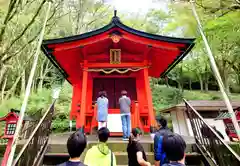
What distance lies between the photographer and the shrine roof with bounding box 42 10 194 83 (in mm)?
7336

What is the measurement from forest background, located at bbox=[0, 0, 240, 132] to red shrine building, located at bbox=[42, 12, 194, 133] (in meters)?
1.48

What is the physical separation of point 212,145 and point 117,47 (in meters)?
5.62

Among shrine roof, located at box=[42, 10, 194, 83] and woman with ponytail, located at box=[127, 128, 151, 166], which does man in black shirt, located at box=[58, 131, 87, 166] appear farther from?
shrine roof, located at box=[42, 10, 194, 83]

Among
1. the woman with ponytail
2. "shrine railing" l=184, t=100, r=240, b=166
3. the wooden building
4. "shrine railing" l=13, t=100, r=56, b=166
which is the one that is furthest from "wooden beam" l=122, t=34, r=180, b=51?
the wooden building

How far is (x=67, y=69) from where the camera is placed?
9.69 metres

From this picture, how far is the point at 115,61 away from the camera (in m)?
8.20

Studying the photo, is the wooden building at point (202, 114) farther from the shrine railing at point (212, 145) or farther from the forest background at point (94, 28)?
the shrine railing at point (212, 145)

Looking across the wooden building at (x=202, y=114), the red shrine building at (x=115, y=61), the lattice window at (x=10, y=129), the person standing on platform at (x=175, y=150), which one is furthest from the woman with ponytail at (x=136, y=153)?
the wooden building at (x=202, y=114)

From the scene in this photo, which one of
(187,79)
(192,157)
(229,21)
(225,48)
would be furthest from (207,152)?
(187,79)

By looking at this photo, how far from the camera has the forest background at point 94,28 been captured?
764 centimetres

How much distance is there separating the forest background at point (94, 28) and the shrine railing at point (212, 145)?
14.6 feet

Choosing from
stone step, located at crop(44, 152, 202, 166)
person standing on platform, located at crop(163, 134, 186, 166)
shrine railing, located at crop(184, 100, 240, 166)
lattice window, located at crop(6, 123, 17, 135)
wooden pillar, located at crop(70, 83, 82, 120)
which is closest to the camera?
person standing on platform, located at crop(163, 134, 186, 166)

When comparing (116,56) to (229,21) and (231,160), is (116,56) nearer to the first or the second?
(229,21)

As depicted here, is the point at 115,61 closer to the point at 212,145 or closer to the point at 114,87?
the point at 114,87
